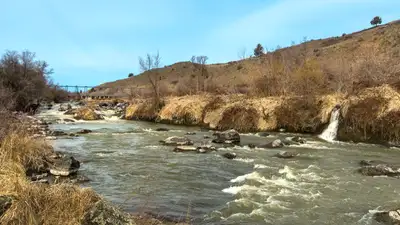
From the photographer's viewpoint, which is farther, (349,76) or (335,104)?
(349,76)

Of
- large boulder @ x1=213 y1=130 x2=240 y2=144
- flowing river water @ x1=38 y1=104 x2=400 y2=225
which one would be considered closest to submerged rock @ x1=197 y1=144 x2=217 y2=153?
flowing river water @ x1=38 y1=104 x2=400 y2=225

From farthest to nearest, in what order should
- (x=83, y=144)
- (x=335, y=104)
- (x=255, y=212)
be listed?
(x=335, y=104)
(x=83, y=144)
(x=255, y=212)

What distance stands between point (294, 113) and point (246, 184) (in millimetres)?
18187

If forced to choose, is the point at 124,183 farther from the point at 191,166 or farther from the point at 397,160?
the point at 397,160

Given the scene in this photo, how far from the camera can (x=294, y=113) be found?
30125 millimetres

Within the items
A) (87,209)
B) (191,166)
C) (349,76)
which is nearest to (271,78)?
(349,76)

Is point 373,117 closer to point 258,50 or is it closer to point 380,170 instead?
point 380,170

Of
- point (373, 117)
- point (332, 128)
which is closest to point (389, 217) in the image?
point (373, 117)

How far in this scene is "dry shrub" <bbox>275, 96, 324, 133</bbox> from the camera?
94.0 feet

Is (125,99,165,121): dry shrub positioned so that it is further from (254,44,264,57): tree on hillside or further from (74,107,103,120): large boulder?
(254,44,264,57): tree on hillside

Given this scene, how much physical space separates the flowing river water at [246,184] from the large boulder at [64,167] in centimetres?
57

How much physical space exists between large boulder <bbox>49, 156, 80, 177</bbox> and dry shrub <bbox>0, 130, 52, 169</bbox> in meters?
0.47

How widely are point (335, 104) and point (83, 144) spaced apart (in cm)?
1771

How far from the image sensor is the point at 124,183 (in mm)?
13102
